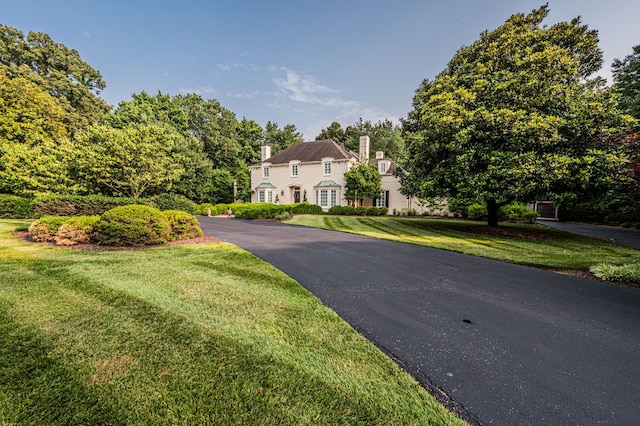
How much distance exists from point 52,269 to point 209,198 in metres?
23.1

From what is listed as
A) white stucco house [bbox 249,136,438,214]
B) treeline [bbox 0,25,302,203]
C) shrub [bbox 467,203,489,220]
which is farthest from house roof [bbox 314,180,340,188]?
shrub [bbox 467,203,489,220]

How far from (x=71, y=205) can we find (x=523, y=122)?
19562 mm

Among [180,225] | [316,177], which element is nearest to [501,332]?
[180,225]

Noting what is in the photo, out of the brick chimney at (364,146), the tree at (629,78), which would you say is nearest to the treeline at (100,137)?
the brick chimney at (364,146)

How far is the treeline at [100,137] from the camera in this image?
45.7ft

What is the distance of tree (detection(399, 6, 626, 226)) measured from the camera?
8703 millimetres

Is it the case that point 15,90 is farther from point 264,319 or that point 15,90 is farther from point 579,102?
point 579,102

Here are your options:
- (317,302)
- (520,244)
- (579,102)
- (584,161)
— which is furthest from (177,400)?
(579,102)

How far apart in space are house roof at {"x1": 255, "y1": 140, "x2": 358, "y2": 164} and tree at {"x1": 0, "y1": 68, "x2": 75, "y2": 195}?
1701 centimetres

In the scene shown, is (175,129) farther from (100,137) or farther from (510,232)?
(510,232)

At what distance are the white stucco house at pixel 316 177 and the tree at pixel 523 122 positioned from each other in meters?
12.8

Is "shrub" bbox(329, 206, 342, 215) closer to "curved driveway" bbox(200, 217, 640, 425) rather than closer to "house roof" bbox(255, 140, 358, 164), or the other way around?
"house roof" bbox(255, 140, 358, 164)

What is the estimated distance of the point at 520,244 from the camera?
876 centimetres

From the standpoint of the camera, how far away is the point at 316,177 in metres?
25.6
